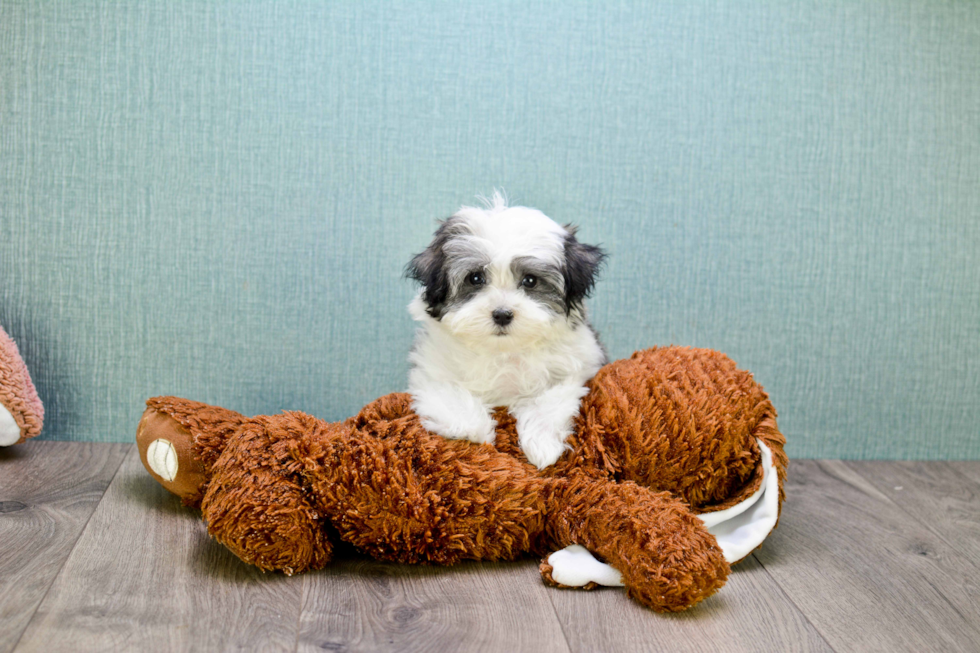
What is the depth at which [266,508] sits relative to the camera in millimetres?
1453

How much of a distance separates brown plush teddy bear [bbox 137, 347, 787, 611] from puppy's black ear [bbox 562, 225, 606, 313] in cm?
18

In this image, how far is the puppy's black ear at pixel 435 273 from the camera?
5.43 feet

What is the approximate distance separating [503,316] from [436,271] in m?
0.18

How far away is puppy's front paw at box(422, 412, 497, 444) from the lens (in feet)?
5.25

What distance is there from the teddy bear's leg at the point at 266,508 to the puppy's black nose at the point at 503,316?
0.45m

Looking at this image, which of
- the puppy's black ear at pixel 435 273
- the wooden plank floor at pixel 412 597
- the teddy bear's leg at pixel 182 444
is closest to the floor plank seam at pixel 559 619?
the wooden plank floor at pixel 412 597

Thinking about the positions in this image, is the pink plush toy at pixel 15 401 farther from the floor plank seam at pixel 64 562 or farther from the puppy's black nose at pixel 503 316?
the puppy's black nose at pixel 503 316

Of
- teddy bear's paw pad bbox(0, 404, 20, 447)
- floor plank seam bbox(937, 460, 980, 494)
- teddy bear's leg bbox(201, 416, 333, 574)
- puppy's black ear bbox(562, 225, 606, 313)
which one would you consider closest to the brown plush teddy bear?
teddy bear's leg bbox(201, 416, 333, 574)

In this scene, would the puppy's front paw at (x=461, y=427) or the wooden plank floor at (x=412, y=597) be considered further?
the puppy's front paw at (x=461, y=427)

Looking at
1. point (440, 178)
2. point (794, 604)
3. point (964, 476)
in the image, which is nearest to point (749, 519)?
point (794, 604)

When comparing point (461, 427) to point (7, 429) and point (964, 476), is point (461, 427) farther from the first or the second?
point (964, 476)

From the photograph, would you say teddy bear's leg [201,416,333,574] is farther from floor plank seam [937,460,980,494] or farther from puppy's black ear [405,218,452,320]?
floor plank seam [937,460,980,494]

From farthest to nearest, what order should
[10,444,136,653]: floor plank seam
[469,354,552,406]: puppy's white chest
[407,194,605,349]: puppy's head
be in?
[469,354,552,406]: puppy's white chest → [407,194,605,349]: puppy's head → [10,444,136,653]: floor plank seam

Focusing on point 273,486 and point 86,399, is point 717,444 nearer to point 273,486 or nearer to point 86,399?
point 273,486
